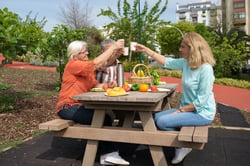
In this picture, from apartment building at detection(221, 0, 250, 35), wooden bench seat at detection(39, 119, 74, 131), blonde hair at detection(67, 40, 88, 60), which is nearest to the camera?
wooden bench seat at detection(39, 119, 74, 131)

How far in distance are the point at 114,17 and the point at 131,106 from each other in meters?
14.1

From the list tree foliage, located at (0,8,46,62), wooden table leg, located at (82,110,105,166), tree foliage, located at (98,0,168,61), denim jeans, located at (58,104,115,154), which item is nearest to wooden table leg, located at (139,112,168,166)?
Answer: wooden table leg, located at (82,110,105,166)

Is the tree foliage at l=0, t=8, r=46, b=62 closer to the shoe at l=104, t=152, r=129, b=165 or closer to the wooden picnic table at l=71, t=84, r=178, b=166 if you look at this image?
the wooden picnic table at l=71, t=84, r=178, b=166

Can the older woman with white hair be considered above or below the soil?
above

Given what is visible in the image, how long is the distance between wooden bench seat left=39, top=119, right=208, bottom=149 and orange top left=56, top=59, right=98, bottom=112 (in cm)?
30

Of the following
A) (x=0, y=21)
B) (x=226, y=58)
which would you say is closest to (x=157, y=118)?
(x=0, y=21)

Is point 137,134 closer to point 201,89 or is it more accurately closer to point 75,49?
point 201,89

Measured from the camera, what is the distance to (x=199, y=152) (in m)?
3.64

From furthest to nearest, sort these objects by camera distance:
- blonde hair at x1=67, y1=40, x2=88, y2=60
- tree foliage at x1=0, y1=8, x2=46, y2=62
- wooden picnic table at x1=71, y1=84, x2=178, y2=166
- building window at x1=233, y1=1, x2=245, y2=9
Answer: building window at x1=233, y1=1, x2=245, y2=9
tree foliage at x1=0, y1=8, x2=46, y2=62
blonde hair at x1=67, y1=40, x2=88, y2=60
wooden picnic table at x1=71, y1=84, x2=178, y2=166

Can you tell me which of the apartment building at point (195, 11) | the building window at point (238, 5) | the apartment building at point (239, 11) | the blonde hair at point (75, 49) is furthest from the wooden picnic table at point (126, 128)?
the apartment building at point (195, 11)

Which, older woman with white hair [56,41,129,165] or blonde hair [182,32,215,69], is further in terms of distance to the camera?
older woman with white hair [56,41,129,165]

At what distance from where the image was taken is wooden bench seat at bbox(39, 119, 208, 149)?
268cm

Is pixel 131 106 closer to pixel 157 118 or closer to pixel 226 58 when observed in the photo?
pixel 157 118

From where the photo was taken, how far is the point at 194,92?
3211 mm
